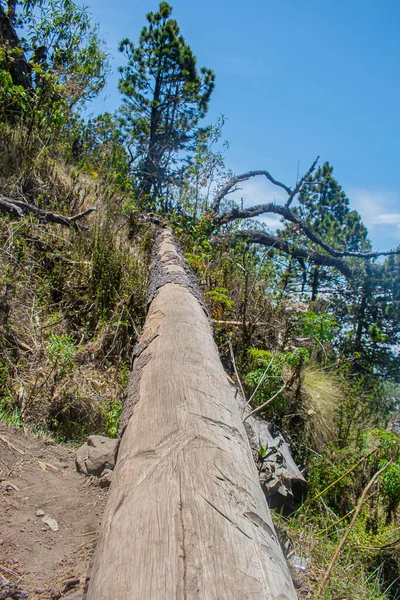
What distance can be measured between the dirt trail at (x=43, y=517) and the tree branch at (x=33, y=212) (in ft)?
8.95

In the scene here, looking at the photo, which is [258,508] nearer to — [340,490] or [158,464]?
[158,464]

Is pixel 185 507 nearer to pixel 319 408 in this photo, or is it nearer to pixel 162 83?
pixel 319 408

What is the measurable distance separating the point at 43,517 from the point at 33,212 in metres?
3.82

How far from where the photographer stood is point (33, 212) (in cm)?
519

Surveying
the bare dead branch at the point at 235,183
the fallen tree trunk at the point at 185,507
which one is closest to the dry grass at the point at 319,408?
the fallen tree trunk at the point at 185,507

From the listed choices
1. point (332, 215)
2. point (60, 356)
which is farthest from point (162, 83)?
point (60, 356)

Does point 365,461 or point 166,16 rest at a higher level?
point 166,16

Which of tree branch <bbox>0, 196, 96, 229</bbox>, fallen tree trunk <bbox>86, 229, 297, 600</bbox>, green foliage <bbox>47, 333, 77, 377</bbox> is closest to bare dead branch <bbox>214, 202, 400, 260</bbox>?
tree branch <bbox>0, 196, 96, 229</bbox>

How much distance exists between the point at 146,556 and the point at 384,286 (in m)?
8.80

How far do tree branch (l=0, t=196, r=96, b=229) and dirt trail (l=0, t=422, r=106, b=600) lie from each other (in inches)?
107

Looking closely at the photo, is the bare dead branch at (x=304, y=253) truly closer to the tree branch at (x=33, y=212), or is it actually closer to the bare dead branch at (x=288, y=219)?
the bare dead branch at (x=288, y=219)

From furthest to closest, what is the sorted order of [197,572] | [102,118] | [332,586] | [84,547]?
1. [102,118]
2. [332,586]
3. [84,547]
4. [197,572]

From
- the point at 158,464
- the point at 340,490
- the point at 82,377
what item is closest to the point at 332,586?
the point at 340,490

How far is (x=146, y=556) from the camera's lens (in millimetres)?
1033
